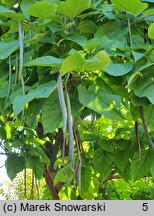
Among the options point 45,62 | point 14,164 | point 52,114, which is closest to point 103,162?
point 14,164

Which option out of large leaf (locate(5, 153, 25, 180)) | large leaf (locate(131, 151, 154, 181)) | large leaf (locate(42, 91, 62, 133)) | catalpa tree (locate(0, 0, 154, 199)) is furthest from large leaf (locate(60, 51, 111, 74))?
large leaf (locate(5, 153, 25, 180))

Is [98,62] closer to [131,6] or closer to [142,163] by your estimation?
[131,6]

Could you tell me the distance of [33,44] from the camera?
35.8 inches

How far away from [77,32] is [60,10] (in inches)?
4.5

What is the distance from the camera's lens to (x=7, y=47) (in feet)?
2.74

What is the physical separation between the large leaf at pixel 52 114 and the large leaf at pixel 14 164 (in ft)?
1.83

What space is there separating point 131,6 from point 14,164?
0.70 m

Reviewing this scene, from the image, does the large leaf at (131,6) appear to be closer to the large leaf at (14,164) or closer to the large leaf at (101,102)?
the large leaf at (101,102)

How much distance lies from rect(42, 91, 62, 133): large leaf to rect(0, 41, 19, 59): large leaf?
0.12 metres

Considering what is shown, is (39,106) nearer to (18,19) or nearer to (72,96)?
(72,96)

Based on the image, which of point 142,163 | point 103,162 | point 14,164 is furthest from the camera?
point 14,164

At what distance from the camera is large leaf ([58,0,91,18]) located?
2.53ft

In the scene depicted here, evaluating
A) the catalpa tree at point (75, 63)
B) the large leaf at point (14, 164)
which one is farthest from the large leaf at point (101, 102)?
the large leaf at point (14, 164)

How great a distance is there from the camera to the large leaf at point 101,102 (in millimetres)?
732
